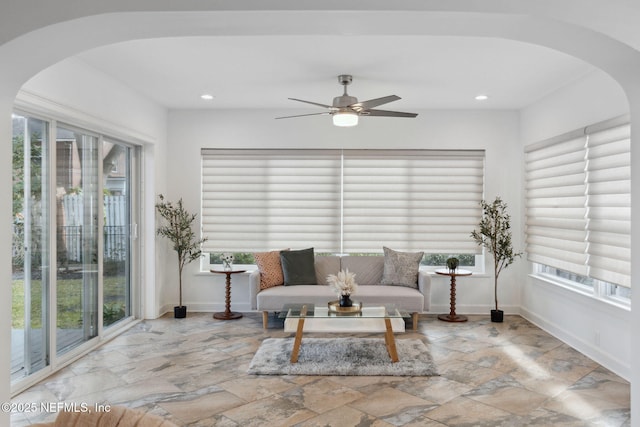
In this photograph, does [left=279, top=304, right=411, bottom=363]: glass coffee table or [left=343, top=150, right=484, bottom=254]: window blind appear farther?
[left=343, top=150, right=484, bottom=254]: window blind

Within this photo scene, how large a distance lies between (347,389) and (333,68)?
2.83 m

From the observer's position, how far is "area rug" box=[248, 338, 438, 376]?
142 inches

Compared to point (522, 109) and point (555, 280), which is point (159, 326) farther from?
point (522, 109)

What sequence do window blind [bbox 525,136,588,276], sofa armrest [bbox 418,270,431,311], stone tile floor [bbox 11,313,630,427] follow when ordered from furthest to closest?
sofa armrest [bbox 418,270,431,311] < window blind [bbox 525,136,588,276] < stone tile floor [bbox 11,313,630,427]

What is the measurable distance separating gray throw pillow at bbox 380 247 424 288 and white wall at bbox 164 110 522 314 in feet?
1.91

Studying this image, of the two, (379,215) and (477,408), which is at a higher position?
(379,215)

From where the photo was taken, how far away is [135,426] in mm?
1296

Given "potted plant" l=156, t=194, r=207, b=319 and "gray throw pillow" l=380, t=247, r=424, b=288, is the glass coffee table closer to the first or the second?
"gray throw pillow" l=380, t=247, r=424, b=288

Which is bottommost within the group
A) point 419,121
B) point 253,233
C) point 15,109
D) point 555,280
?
point 555,280

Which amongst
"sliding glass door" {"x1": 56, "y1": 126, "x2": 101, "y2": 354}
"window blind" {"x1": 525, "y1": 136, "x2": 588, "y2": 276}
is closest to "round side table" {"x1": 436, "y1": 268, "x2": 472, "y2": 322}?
"window blind" {"x1": 525, "y1": 136, "x2": 588, "y2": 276}

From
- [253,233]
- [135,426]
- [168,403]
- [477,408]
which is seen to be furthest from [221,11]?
[253,233]

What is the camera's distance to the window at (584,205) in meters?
3.66

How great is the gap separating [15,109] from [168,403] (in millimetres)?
2424

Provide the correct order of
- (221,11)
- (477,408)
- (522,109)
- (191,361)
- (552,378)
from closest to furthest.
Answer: (221,11)
(477,408)
(552,378)
(191,361)
(522,109)
